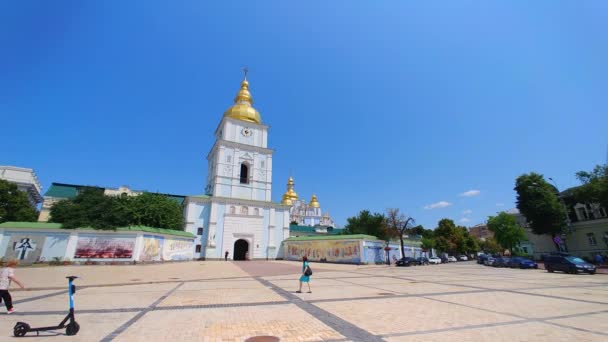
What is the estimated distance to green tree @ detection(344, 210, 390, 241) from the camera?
47019 mm

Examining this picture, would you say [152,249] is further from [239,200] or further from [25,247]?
[239,200]

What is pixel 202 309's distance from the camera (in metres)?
8.20

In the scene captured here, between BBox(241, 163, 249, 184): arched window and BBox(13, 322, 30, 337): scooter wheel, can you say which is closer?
BBox(13, 322, 30, 337): scooter wheel

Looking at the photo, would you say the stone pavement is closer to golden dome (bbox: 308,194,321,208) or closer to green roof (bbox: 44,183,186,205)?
green roof (bbox: 44,183,186,205)

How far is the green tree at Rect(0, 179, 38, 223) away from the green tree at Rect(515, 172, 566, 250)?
210 ft

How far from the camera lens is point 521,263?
30156 millimetres

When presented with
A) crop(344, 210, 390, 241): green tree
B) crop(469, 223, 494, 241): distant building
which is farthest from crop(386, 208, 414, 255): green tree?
crop(469, 223, 494, 241): distant building

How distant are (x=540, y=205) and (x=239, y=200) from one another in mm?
40777

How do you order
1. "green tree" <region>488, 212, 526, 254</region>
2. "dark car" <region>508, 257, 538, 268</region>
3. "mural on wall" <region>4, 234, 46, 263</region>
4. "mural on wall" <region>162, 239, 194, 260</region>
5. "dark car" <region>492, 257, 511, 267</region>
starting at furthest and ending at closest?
1. "green tree" <region>488, 212, 526, 254</region>
2. "dark car" <region>492, 257, 511, 267</region>
3. "mural on wall" <region>162, 239, 194, 260</region>
4. "dark car" <region>508, 257, 538, 268</region>
5. "mural on wall" <region>4, 234, 46, 263</region>

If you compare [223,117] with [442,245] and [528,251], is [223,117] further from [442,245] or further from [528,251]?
[528,251]

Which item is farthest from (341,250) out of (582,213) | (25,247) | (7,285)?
(582,213)

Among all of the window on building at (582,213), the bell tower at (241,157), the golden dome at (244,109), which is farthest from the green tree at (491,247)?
the golden dome at (244,109)

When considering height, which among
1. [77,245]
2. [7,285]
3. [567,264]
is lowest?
[7,285]

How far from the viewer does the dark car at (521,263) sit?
2934 cm
